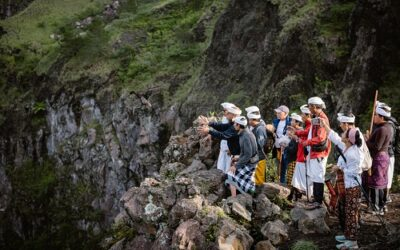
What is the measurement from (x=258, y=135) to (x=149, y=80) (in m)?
23.3

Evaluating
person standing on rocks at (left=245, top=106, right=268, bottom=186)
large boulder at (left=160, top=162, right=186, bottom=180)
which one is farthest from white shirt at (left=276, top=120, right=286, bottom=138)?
large boulder at (left=160, top=162, right=186, bottom=180)

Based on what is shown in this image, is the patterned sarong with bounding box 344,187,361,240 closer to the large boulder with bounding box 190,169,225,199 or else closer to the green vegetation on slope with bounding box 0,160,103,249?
the large boulder with bounding box 190,169,225,199

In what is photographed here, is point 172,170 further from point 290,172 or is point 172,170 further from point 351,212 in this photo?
point 351,212

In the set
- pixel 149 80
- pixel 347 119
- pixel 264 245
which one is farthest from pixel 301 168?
pixel 149 80

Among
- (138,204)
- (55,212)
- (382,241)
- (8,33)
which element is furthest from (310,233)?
(8,33)

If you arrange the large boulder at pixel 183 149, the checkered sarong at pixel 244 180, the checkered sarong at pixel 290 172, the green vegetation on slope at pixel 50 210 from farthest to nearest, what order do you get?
1. the green vegetation on slope at pixel 50 210
2. the large boulder at pixel 183 149
3. the checkered sarong at pixel 290 172
4. the checkered sarong at pixel 244 180

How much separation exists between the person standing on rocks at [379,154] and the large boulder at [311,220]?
1.02 meters

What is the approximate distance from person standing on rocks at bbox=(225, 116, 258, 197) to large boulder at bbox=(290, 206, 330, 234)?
1162mm

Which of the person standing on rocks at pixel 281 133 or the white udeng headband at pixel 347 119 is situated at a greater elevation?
the white udeng headband at pixel 347 119

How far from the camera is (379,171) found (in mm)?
9477

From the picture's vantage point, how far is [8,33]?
165 ft

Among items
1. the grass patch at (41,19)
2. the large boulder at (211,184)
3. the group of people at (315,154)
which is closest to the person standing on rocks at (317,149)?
the group of people at (315,154)

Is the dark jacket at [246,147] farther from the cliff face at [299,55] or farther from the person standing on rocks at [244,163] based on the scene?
the cliff face at [299,55]

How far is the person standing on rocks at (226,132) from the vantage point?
1041cm
